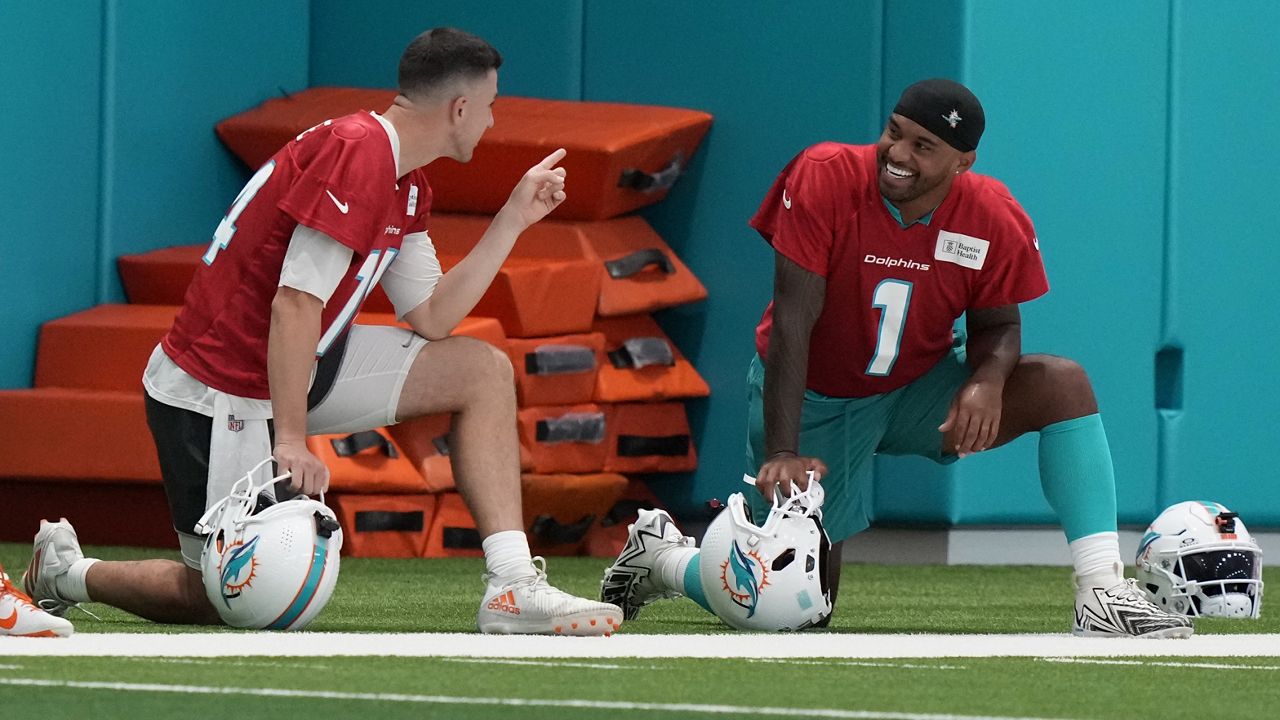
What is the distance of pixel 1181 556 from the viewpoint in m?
4.99

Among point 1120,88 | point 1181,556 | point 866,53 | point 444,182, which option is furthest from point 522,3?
point 1181,556

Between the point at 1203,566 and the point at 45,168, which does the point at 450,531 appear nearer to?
the point at 45,168

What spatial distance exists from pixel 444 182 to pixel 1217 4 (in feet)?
8.53

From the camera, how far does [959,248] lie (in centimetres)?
448

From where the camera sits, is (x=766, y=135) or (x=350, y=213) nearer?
(x=350, y=213)

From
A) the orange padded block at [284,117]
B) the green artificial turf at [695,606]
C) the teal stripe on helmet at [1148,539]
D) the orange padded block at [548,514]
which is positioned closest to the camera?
the green artificial turf at [695,606]

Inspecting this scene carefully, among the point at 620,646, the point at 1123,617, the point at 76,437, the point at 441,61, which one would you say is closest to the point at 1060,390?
the point at 1123,617

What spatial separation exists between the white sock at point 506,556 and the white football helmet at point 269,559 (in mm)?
272

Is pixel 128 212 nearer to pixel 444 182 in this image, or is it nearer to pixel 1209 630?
pixel 444 182

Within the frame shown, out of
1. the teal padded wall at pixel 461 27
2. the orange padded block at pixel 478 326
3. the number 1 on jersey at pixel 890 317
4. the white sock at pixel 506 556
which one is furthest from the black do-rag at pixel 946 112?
the teal padded wall at pixel 461 27

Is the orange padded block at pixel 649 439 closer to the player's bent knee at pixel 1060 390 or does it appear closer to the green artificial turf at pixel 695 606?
the green artificial turf at pixel 695 606

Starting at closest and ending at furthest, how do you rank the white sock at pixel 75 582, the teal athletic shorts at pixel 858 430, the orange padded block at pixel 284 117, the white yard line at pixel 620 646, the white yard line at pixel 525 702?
the white yard line at pixel 525 702 → the white yard line at pixel 620 646 → the white sock at pixel 75 582 → the teal athletic shorts at pixel 858 430 → the orange padded block at pixel 284 117

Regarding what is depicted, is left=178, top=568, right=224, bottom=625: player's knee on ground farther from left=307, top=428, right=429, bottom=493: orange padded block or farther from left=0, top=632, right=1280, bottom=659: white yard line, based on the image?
left=307, top=428, right=429, bottom=493: orange padded block

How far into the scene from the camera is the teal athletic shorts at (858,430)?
15.4ft
